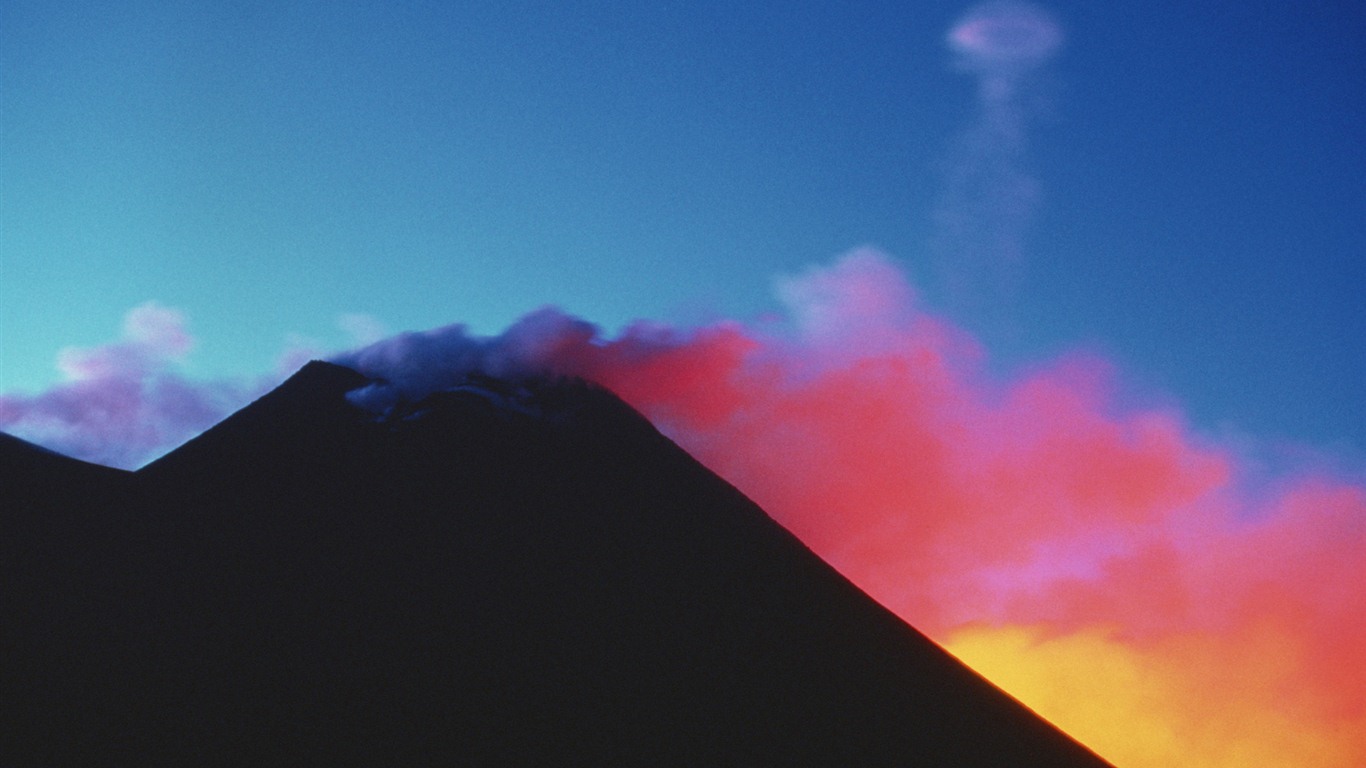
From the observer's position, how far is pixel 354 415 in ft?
72.8

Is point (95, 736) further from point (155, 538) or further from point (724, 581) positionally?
point (724, 581)

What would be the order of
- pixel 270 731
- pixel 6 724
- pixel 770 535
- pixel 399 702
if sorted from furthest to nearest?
pixel 770 535 < pixel 399 702 < pixel 270 731 < pixel 6 724

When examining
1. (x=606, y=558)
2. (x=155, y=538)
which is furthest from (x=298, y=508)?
(x=606, y=558)

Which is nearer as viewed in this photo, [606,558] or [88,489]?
[88,489]

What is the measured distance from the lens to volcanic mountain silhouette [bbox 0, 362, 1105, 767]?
11.5 m

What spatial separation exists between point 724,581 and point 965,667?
5786 mm

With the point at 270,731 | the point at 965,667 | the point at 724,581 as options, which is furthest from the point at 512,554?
the point at 965,667

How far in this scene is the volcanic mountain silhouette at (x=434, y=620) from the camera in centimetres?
1152

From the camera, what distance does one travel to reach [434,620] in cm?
1473

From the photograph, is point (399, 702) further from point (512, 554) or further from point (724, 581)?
point (724, 581)

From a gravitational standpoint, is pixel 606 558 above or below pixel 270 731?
above

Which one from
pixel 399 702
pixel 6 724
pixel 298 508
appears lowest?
pixel 6 724

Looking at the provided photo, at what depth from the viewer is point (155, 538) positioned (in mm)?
15594

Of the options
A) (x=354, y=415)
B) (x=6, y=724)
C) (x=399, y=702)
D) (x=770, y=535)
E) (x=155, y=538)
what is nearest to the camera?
(x=6, y=724)
